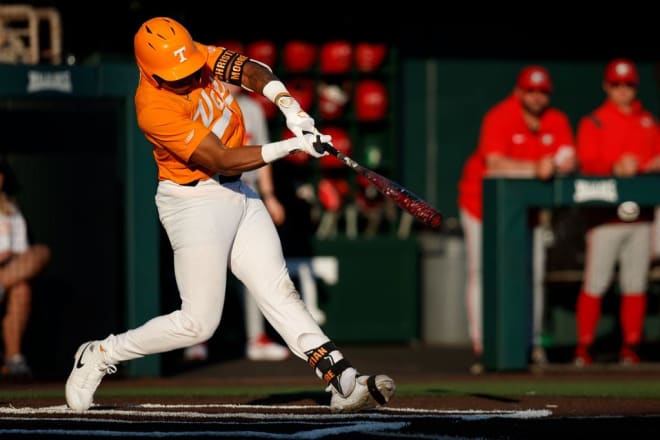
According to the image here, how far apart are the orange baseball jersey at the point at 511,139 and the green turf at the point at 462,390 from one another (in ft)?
4.83

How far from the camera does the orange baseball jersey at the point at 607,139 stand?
9789 mm

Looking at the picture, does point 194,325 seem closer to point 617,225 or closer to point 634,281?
point 617,225

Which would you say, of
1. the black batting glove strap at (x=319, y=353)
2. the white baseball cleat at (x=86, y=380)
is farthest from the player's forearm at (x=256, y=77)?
the white baseball cleat at (x=86, y=380)

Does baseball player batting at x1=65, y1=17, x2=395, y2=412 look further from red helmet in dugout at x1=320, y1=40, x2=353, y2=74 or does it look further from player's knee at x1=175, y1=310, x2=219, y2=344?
red helmet in dugout at x1=320, y1=40, x2=353, y2=74

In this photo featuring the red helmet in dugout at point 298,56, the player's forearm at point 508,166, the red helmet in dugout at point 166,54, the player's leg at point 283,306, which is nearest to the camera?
the red helmet in dugout at point 166,54

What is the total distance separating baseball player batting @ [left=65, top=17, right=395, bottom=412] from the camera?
6578mm

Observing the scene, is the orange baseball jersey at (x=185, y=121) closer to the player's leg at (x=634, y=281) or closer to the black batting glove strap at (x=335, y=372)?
the black batting glove strap at (x=335, y=372)

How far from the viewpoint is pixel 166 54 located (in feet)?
21.5

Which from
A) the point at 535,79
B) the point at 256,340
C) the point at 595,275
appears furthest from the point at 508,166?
the point at 256,340

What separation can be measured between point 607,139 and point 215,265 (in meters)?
3.97

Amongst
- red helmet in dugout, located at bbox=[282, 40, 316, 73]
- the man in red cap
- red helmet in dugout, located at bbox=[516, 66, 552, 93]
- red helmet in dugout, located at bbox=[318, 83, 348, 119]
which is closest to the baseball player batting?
the man in red cap

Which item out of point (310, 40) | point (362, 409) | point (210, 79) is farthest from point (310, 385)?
point (310, 40)

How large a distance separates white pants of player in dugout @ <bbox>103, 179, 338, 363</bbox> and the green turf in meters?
1.26

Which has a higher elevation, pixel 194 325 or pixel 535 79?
pixel 535 79
